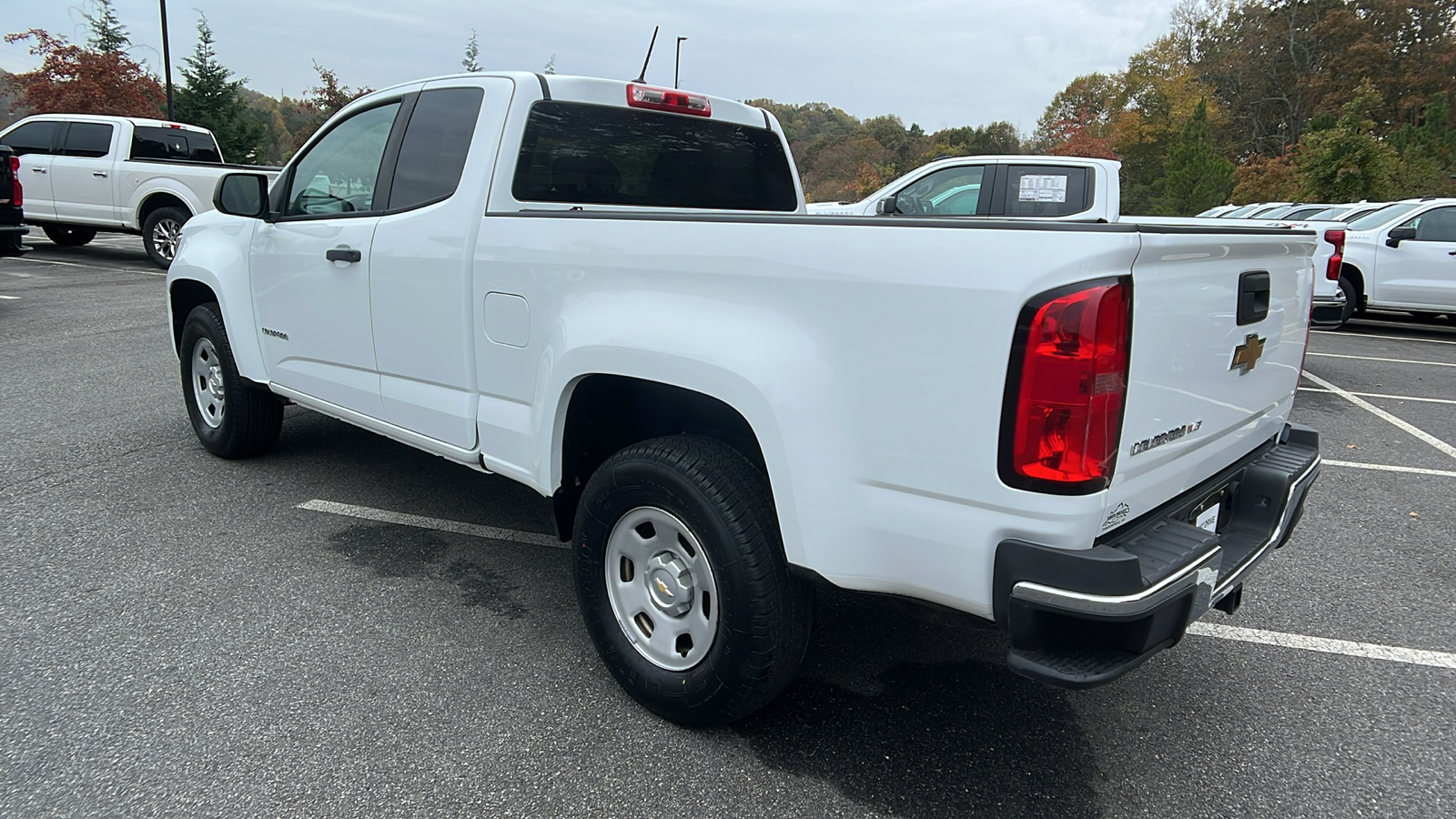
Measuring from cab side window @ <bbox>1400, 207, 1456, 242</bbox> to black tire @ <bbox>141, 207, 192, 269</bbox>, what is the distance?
16637 millimetres

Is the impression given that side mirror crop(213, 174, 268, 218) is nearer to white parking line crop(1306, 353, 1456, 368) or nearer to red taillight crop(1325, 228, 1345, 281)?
red taillight crop(1325, 228, 1345, 281)

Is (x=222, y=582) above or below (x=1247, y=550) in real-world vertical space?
below

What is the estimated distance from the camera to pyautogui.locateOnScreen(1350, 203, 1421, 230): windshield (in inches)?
463

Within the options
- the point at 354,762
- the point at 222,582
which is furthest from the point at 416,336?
the point at 354,762

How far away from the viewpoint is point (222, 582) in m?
3.57

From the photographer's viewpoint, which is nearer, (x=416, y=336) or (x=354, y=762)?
(x=354, y=762)

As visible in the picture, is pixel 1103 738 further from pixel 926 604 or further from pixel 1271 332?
pixel 1271 332

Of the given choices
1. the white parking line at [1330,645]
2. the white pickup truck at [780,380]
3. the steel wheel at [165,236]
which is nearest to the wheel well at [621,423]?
the white pickup truck at [780,380]

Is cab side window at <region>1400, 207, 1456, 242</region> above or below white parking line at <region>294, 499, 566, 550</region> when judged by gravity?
above

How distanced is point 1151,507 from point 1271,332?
863 millimetres

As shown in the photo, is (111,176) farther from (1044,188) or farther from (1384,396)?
(1384,396)

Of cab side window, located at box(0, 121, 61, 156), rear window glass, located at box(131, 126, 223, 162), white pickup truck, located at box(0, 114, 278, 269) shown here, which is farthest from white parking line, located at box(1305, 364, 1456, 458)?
cab side window, located at box(0, 121, 61, 156)

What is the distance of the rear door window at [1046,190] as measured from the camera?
8.66 m

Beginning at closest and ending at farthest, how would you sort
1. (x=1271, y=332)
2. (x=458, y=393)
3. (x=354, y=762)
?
(x=354, y=762) → (x=1271, y=332) → (x=458, y=393)
